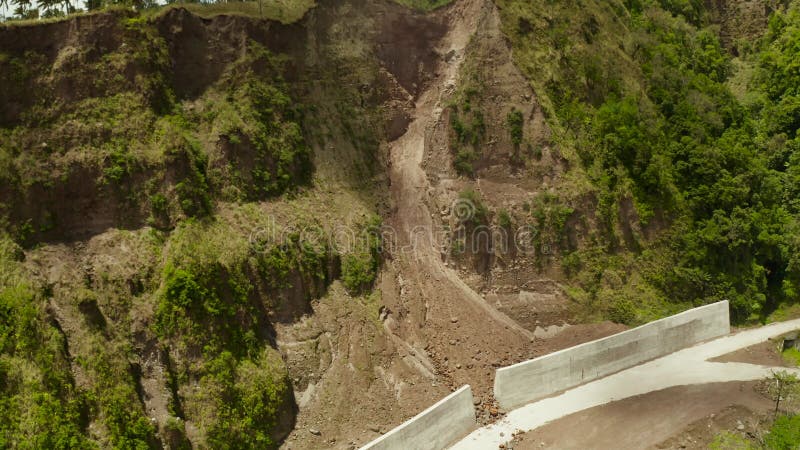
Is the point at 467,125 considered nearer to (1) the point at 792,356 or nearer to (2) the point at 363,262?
(2) the point at 363,262

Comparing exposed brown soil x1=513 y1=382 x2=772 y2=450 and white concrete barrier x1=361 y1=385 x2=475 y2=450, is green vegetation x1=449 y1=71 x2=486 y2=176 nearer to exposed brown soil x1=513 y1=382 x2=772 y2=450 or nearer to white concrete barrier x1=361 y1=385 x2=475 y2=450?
white concrete barrier x1=361 y1=385 x2=475 y2=450

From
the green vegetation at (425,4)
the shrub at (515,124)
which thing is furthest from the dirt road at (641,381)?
the green vegetation at (425,4)

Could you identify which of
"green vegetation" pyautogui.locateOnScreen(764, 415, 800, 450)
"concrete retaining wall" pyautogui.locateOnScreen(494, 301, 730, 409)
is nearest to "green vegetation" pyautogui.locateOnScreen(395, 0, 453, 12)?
"concrete retaining wall" pyautogui.locateOnScreen(494, 301, 730, 409)

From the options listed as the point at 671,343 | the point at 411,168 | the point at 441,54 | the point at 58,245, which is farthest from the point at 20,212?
the point at 671,343

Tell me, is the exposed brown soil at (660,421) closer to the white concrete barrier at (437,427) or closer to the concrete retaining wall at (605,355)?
the concrete retaining wall at (605,355)

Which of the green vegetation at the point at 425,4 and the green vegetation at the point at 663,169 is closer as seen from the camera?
the green vegetation at the point at 663,169

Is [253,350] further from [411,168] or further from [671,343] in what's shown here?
[671,343]
